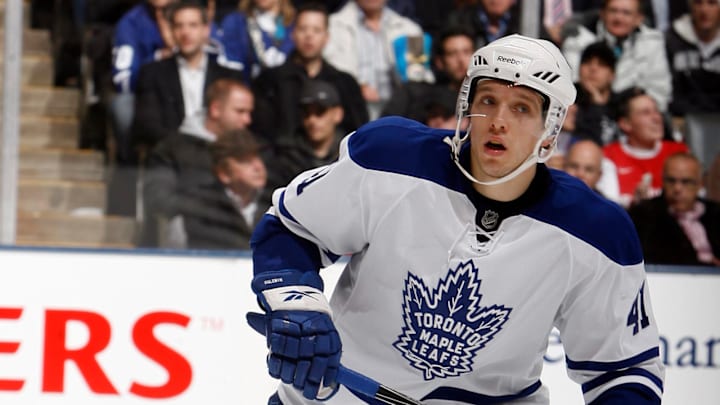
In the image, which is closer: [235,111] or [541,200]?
[541,200]

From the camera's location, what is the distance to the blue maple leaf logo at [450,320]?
1778mm

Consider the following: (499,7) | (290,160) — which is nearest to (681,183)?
(499,7)

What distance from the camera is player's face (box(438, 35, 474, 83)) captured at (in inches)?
150

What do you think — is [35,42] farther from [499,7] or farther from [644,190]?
[644,190]

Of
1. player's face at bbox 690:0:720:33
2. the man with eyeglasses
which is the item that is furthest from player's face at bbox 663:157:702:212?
player's face at bbox 690:0:720:33

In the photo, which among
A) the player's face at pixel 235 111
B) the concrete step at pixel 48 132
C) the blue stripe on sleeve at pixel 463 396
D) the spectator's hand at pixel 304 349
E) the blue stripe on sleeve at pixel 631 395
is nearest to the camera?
the spectator's hand at pixel 304 349

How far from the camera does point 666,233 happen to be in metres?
3.65

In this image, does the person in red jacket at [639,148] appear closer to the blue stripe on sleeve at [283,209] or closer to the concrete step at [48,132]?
the concrete step at [48,132]

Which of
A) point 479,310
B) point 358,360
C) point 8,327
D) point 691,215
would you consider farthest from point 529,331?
point 691,215

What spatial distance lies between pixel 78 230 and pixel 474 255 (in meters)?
2.19

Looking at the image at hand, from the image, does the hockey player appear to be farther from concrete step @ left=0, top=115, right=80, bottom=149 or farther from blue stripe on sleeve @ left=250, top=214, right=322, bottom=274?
concrete step @ left=0, top=115, right=80, bottom=149

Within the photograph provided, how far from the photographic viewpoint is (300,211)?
6.15ft

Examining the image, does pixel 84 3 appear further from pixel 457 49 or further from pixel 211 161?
pixel 457 49

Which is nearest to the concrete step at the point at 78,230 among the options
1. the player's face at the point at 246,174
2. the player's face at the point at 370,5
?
the player's face at the point at 246,174
